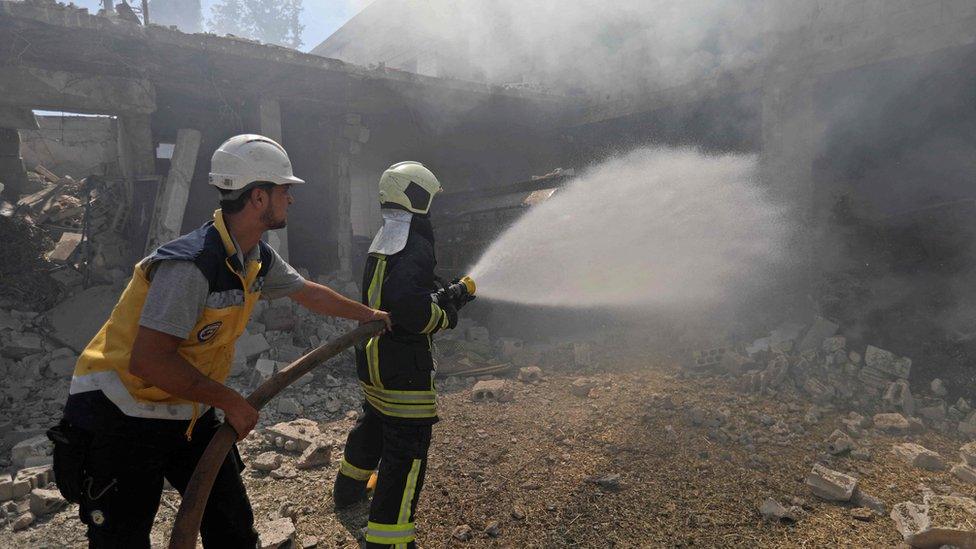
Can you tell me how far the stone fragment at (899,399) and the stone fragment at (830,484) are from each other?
247 centimetres

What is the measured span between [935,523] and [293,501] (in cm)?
392

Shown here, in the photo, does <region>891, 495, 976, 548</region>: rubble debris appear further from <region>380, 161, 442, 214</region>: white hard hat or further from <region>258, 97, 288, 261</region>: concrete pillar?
<region>258, 97, 288, 261</region>: concrete pillar

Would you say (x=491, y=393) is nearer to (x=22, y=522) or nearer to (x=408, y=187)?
(x=408, y=187)

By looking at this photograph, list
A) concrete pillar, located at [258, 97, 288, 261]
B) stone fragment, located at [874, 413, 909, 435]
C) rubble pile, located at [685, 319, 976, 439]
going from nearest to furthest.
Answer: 1. stone fragment, located at [874, 413, 909, 435]
2. rubble pile, located at [685, 319, 976, 439]
3. concrete pillar, located at [258, 97, 288, 261]

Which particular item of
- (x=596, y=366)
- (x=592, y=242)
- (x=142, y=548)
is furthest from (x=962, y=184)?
(x=142, y=548)

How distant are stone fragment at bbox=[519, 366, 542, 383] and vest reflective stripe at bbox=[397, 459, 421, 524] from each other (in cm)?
401

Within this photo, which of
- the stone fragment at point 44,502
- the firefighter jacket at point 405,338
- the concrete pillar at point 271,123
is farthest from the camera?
the concrete pillar at point 271,123

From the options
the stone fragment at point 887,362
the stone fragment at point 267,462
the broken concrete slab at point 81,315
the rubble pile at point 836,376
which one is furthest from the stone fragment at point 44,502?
the stone fragment at point 887,362

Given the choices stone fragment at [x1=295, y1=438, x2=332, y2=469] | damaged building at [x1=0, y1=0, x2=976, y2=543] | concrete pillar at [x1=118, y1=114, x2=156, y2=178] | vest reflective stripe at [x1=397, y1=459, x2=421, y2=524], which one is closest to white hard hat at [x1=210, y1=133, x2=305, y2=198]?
vest reflective stripe at [x1=397, y1=459, x2=421, y2=524]

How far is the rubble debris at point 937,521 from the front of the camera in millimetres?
2848

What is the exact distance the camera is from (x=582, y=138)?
10.2 m

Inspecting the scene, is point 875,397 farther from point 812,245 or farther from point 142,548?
point 142,548

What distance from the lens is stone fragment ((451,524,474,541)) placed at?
10.5ft

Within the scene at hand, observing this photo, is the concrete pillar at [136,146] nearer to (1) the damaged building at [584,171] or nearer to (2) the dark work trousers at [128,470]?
(1) the damaged building at [584,171]
